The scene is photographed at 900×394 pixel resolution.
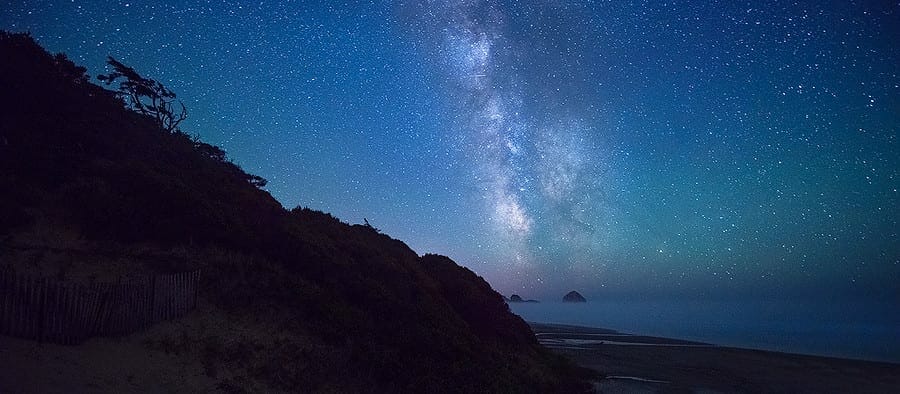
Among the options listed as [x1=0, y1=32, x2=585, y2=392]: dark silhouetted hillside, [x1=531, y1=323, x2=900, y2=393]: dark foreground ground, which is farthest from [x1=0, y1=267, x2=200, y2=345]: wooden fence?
[x1=531, y1=323, x2=900, y2=393]: dark foreground ground

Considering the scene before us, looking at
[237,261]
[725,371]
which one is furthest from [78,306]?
[725,371]

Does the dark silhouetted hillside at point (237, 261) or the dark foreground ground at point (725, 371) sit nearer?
the dark silhouetted hillside at point (237, 261)

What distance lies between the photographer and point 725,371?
91.7 feet

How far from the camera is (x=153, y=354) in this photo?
10375 mm

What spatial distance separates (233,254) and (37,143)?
997 centimetres

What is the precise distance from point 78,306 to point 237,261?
547 cm

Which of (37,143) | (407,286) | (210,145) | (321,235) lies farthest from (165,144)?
(407,286)

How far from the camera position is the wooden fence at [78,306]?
29.9 ft

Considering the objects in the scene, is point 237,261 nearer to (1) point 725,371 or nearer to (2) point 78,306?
(2) point 78,306

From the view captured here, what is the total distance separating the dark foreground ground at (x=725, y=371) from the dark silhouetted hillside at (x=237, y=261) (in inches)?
230

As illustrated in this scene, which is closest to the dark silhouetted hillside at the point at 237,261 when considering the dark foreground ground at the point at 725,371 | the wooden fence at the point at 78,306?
the wooden fence at the point at 78,306

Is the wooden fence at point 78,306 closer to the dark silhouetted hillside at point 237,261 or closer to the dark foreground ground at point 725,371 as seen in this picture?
the dark silhouetted hillside at point 237,261

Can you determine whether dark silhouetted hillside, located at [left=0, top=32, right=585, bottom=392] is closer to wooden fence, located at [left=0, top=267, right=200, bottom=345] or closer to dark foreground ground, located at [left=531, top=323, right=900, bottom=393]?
wooden fence, located at [left=0, top=267, right=200, bottom=345]

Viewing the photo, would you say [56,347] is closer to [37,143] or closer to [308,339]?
[308,339]
